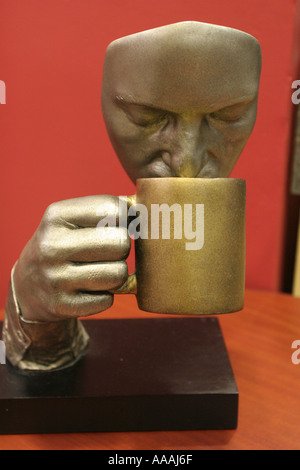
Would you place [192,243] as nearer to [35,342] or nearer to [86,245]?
[86,245]

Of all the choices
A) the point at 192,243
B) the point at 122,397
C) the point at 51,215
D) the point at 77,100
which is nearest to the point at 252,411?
the point at 122,397

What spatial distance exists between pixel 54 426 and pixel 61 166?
66 cm

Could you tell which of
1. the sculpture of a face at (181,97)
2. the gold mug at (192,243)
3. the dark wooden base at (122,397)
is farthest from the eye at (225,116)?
the dark wooden base at (122,397)

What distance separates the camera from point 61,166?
3.55 feet

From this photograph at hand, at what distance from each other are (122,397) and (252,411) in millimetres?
198

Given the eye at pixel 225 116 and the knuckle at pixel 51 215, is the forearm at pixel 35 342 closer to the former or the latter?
the knuckle at pixel 51 215

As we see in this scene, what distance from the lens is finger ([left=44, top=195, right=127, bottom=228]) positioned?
539mm

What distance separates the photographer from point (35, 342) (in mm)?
664

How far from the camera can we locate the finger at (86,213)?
0.54 metres

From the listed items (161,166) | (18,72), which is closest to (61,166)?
(18,72)

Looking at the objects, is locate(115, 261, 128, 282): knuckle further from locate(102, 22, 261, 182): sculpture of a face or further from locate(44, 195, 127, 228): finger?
locate(102, 22, 261, 182): sculpture of a face

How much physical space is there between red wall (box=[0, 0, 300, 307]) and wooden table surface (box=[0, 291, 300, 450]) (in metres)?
0.47

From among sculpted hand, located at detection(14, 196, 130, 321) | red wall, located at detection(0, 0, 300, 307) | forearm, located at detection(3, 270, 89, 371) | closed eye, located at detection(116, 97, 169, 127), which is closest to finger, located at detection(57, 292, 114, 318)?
sculpted hand, located at detection(14, 196, 130, 321)

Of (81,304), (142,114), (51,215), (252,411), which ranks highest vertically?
(142,114)
